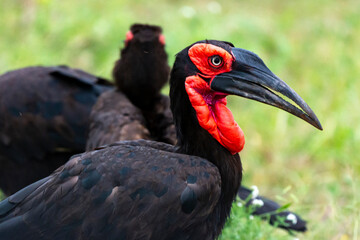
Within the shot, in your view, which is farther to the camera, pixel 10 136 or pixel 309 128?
pixel 309 128

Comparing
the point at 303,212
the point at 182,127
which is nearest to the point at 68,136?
the point at 182,127

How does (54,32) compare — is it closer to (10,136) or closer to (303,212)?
(10,136)

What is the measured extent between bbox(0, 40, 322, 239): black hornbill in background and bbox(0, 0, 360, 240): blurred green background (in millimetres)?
671

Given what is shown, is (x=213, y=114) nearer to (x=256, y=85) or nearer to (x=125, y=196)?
(x=256, y=85)

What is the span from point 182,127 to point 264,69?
0.47 m

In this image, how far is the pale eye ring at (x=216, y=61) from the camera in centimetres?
291

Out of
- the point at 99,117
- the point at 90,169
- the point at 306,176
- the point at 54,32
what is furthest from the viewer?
the point at 54,32

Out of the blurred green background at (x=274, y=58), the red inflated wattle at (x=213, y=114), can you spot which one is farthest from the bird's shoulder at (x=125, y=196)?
the blurred green background at (x=274, y=58)

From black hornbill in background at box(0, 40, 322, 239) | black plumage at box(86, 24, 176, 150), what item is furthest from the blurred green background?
black plumage at box(86, 24, 176, 150)

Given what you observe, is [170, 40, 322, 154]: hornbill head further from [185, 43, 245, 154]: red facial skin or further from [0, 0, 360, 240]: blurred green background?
[0, 0, 360, 240]: blurred green background

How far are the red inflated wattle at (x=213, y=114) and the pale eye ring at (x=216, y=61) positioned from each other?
0.09m

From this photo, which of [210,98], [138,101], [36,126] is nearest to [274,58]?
[138,101]

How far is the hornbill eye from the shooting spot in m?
2.91

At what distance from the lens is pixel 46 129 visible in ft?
13.9
